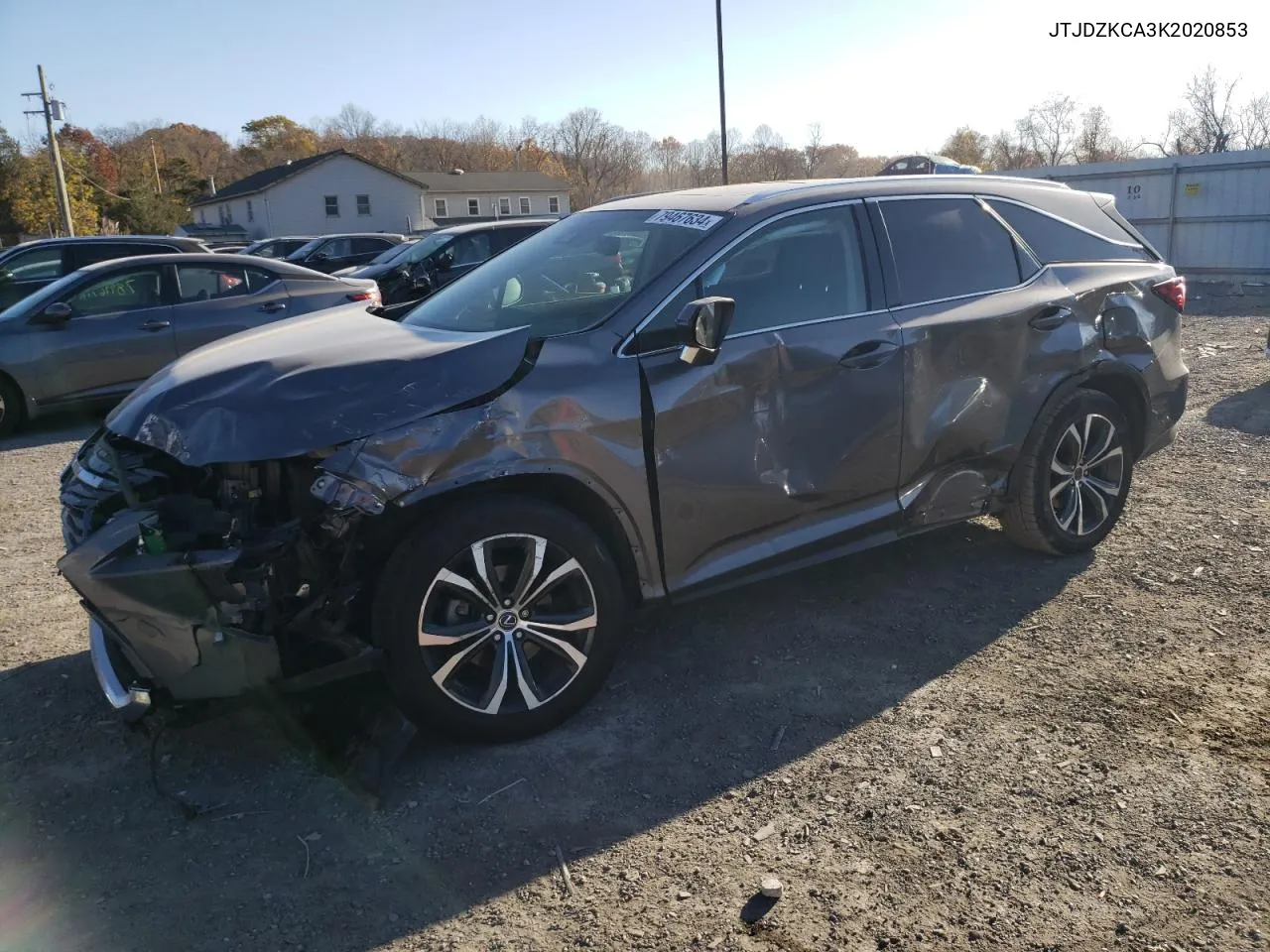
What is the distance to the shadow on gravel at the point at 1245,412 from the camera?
24.3 ft

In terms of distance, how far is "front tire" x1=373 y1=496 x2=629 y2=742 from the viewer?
3.16 m

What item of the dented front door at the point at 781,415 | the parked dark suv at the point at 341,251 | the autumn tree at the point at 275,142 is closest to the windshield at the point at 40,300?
the dented front door at the point at 781,415

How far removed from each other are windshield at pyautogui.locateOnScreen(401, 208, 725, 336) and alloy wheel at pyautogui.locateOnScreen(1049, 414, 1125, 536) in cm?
221

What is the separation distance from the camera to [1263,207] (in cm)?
1614

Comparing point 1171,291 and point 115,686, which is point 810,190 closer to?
point 1171,291

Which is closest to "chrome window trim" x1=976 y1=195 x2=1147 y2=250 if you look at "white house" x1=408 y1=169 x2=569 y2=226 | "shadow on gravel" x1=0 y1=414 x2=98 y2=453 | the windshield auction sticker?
the windshield auction sticker

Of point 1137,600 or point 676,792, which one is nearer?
point 676,792

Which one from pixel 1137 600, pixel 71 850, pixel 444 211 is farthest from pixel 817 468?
pixel 444 211

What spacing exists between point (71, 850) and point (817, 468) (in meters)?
2.92

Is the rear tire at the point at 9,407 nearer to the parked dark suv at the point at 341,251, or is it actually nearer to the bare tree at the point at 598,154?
the parked dark suv at the point at 341,251

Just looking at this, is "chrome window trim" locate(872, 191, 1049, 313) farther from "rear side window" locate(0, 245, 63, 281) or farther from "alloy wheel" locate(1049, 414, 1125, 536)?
"rear side window" locate(0, 245, 63, 281)

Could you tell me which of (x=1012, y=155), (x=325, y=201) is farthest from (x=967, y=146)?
(x=325, y=201)

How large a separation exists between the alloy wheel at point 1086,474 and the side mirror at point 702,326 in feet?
7.00

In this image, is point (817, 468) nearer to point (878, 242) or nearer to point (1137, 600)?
point (878, 242)
